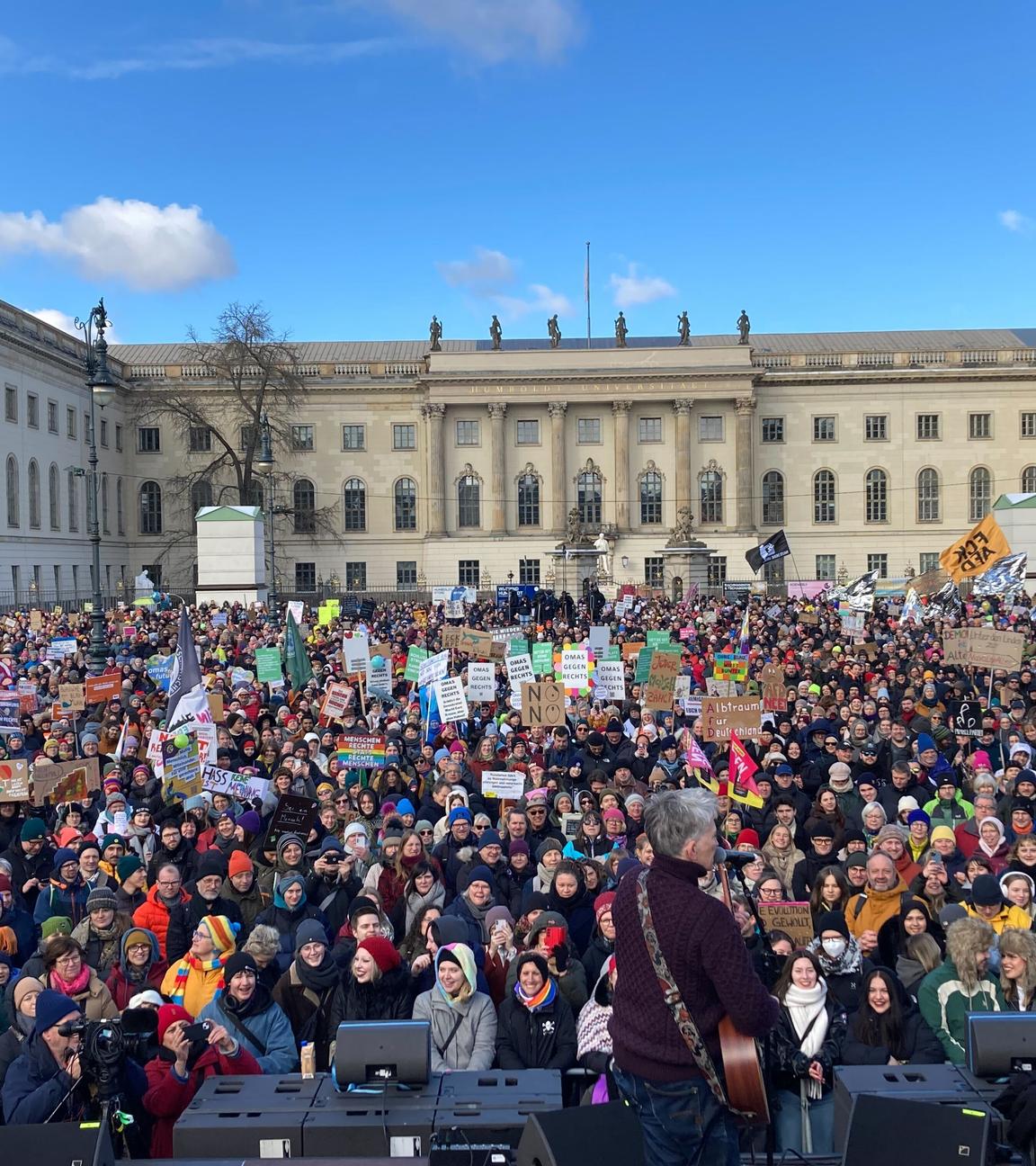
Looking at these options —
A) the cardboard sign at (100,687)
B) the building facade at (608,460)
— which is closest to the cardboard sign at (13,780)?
the cardboard sign at (100,687)

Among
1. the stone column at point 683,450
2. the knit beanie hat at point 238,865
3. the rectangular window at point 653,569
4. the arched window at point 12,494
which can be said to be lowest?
the knit beanie hat at point 238,865

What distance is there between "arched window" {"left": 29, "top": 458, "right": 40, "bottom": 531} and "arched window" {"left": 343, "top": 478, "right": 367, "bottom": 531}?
1815 cm

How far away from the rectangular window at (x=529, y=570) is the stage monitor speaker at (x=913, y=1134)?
5914 centimetres

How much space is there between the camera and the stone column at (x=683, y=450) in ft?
208

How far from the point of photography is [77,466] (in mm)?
56375

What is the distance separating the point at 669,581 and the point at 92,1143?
44.1 m

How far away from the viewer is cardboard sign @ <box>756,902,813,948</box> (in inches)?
298

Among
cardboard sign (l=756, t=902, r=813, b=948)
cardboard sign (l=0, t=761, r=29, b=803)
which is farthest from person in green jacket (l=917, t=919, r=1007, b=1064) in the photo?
cardboard sign (l=0, t=761, r=29, b=803)

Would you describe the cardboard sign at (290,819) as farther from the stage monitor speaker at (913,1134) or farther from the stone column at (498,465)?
the stone column at (498,465)

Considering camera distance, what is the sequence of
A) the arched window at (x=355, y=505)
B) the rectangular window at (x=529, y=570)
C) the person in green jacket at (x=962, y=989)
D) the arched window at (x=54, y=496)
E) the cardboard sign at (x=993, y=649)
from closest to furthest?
the person in green jacket at (x=962, y=989), the cardboard sign at (x=993, y=649), the arched window at (x=54, y=496), the rectangular window at (x=529, y=570), the arched window at (x=355, y=505)

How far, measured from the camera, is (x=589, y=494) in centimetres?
6456

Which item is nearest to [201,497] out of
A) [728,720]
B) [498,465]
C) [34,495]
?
[34,495]

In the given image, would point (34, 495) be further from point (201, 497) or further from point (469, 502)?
point (469, 502)

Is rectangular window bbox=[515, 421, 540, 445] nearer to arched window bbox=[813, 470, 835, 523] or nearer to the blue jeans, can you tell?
arched window bbox=[813, 470, 835, 523]
